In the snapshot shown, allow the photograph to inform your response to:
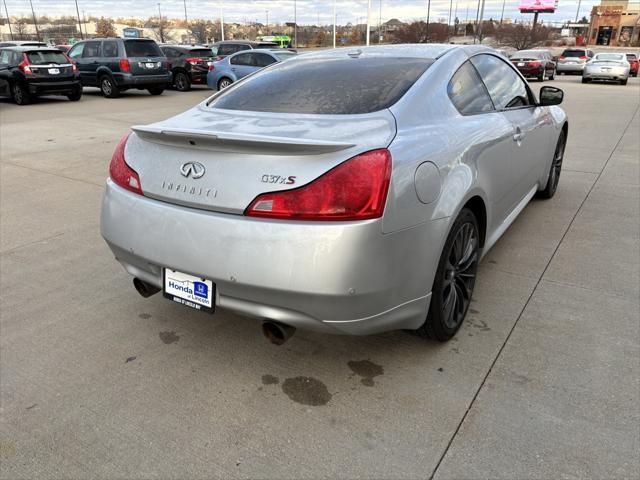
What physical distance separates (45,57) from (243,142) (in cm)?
1491

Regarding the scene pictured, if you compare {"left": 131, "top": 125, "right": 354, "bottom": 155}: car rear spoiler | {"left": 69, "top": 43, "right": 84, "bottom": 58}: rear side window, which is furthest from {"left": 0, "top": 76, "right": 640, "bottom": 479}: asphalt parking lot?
{"left": 69, "top": 43, "right": 84, "bottom": 58}: rear side window

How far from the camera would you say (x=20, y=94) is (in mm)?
14266

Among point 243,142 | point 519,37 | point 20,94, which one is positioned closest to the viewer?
point 243,142

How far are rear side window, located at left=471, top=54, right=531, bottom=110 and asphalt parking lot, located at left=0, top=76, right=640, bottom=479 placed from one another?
3.83 ft

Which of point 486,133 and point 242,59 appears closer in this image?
point 486,133

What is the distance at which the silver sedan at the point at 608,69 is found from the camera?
2269cm

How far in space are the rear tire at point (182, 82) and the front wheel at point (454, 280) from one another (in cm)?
1762

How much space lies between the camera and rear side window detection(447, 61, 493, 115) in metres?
2.99

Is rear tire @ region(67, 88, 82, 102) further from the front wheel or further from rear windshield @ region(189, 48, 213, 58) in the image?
the front wheel

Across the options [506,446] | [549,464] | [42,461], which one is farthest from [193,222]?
[549,464]

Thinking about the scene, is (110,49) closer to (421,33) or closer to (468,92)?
(468,92)

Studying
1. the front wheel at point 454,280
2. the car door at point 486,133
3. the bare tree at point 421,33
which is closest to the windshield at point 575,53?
the bare tree at point 421,33

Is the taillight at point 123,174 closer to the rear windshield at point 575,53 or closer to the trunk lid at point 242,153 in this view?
the trunk lid at point 242,153


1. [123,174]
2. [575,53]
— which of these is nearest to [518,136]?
[123,174]
